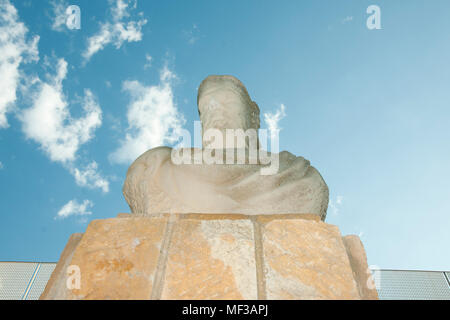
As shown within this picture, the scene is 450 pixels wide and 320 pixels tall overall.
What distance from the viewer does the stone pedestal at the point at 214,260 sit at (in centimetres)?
124

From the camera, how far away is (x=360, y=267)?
1400 mm

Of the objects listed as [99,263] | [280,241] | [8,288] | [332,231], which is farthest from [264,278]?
[8,288]

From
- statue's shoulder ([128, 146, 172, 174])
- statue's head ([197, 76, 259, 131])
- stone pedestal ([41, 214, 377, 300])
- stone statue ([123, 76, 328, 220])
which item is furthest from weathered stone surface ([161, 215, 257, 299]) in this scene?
statue's head ([197, 76, 259, 131])

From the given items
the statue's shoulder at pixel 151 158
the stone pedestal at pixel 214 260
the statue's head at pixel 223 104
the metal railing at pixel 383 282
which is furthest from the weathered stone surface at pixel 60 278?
the metal railing at pixel 383 282

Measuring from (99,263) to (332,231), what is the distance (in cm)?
102

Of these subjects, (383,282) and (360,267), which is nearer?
(360,267)

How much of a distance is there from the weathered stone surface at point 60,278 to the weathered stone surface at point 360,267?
3.90 ft

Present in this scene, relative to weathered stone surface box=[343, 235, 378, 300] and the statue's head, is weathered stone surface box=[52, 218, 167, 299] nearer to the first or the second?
weathered stone surface box=[343, 235, 378, 300]

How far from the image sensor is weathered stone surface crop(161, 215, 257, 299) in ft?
4.03

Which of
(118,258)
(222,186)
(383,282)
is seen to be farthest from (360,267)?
(383,282)

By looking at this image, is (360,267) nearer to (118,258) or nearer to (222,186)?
(222,186)

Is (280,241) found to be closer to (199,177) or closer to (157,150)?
(199,177)

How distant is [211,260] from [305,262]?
0.38m

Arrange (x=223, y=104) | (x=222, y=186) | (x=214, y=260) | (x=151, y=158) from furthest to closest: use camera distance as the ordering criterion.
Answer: (x=223, y=104)
(x=151, y=158)
(x=222, y=186)
(x=214, y=260)
